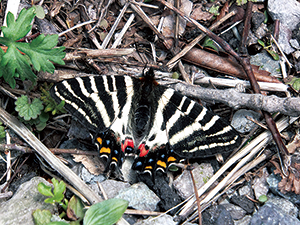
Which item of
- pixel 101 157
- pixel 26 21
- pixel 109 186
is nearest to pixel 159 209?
pixel 109 186

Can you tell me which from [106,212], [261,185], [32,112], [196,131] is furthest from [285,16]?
[32,112]

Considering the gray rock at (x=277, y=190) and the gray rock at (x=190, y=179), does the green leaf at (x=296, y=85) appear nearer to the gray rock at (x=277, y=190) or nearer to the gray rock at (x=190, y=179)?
the gray rock at (x=277, y=190)

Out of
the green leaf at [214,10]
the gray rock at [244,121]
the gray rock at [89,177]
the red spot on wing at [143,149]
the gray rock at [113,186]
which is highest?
the green leaf at [214,10]

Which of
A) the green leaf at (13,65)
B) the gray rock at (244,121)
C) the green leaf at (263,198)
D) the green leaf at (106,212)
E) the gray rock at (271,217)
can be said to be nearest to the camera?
the green leaf at (106,212)

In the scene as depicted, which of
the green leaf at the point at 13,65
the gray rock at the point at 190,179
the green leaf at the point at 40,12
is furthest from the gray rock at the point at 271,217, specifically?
the green leaf at the point at 40,12

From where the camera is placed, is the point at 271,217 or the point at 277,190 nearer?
the point at 271,217

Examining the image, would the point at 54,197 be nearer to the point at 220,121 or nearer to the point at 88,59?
the point at 88,59

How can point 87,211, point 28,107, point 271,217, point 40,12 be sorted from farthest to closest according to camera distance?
point 40,12
point 28,107
point 271,217
point 87,211

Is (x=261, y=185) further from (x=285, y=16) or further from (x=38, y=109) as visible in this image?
(x=38, y=109)

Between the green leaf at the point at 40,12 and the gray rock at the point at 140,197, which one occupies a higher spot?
the green leaf at the point at 40,12
